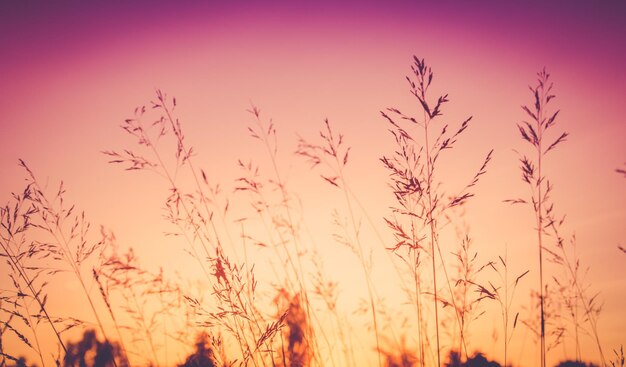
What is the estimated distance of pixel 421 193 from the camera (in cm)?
262

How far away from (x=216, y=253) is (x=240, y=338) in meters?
0.68

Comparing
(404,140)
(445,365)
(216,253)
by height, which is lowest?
(445,365)

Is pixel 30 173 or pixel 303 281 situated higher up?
pixel 30 173

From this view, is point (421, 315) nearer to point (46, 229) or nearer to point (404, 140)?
point (404, 140)

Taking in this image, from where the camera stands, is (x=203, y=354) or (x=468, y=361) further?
(x=203, y=354)

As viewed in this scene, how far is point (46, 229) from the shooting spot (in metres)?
3.05

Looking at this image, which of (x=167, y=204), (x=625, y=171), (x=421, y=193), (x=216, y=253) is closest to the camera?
(x=625, y=171)

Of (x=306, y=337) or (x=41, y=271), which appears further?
(x=306, y=337)

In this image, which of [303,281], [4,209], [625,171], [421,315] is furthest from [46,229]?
[625,171]

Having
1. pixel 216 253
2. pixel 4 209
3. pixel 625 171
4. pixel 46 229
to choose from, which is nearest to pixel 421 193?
pixel 625 171

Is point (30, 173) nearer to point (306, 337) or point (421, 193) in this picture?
point (306, 337)

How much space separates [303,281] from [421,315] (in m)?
1.08

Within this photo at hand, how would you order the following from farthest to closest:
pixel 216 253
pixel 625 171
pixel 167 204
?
pixel 167 204 < pixel 216 253 < pixel 625 171

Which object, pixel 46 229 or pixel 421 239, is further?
pixel 46 229
